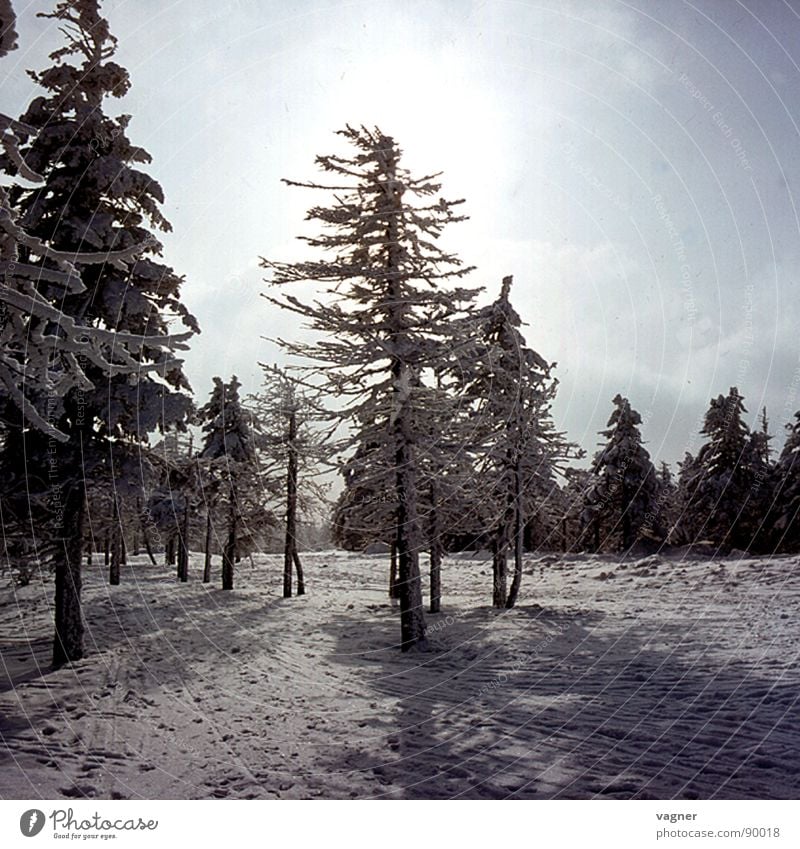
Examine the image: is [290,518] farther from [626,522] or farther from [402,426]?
[626,522]

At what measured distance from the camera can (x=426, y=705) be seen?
24.7 ft

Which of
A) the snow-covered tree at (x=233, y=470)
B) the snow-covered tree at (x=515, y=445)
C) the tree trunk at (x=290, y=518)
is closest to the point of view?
the snow-covered tree at (x=515, y=445)

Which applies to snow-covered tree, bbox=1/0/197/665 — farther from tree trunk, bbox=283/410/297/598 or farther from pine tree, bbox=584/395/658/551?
pine tree, bbox=584/395/658/551

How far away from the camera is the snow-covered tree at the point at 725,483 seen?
28078mm

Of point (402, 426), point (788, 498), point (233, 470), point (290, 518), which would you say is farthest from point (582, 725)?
point (788, 498)

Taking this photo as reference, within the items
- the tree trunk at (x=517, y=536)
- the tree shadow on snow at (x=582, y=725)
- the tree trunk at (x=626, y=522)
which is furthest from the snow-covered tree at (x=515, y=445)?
the tree trunk at (x=626, y=522)

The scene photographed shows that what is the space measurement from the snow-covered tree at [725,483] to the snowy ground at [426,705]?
556 inches

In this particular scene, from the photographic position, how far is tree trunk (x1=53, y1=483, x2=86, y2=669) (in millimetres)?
9875

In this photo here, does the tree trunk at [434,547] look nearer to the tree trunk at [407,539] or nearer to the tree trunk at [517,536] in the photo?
the tree trunk at [517,536]

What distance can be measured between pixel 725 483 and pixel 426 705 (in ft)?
83.7
